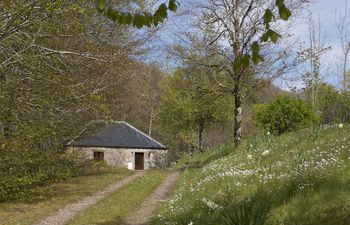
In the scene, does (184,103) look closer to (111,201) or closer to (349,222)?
(111,201)

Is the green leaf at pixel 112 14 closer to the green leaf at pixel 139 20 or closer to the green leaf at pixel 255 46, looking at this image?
the green leaf at pixel 139 20

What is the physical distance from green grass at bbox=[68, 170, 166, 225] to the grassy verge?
52.9 inches

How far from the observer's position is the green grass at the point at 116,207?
1215cm

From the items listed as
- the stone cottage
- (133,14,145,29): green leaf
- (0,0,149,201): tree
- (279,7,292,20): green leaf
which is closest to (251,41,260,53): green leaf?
(279,7,292,20): green leaf

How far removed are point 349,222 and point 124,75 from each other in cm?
1396

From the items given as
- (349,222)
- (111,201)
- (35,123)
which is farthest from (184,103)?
(349,222)

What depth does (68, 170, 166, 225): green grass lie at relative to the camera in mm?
12152

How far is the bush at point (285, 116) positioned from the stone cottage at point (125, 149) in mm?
17035

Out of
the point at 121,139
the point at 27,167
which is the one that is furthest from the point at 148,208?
the point at 121,139

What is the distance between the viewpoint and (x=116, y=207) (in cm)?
1432

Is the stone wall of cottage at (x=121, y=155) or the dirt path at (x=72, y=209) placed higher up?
the stone wall of cottage at (x=121, y=155)

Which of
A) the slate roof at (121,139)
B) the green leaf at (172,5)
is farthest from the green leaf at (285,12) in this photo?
the slate roof at (121,139)

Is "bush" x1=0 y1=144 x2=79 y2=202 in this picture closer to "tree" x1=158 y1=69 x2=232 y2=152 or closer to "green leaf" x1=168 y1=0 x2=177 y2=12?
"green leaf" x1=168 y1=0 x2=177 y2=12

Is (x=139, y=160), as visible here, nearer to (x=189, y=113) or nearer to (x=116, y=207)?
(x=189, y=113)
